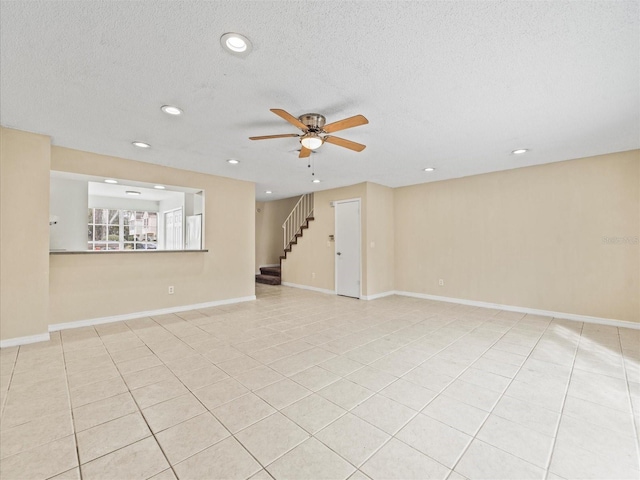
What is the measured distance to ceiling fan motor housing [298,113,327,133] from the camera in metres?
2.75

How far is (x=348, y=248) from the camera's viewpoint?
619 cm

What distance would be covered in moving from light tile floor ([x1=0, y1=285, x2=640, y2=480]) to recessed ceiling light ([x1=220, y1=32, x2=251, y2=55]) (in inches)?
97.8

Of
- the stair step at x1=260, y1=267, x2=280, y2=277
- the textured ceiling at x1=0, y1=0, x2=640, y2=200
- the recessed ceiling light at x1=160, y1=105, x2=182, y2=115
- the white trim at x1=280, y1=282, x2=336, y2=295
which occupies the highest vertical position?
the recessed ceiling light at x1=160, y1=105, x2=182, y2=115

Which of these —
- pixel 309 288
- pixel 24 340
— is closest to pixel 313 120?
pixel 24 340

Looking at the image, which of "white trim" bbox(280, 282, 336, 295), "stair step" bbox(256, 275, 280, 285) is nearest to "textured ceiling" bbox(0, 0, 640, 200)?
"white trim" bbox(280, 282, 336, 295)

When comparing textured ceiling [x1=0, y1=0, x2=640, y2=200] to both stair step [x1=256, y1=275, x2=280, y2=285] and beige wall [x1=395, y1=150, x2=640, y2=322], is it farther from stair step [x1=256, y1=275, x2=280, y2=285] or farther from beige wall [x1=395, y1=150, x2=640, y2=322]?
stair step [x1=256, y1=275, x2=280, y2=285]

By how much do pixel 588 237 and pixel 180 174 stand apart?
258 inches

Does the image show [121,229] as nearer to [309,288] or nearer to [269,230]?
[269,230]

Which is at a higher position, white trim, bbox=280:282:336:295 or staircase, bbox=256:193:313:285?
staircase, bbox=256:193:313:285

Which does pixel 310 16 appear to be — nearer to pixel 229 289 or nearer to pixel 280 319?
pixel 280 319

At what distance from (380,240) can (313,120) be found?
12.7ft

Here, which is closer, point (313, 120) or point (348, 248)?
point (313, 120)

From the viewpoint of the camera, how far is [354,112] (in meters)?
2.76

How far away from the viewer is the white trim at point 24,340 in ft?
10.3
